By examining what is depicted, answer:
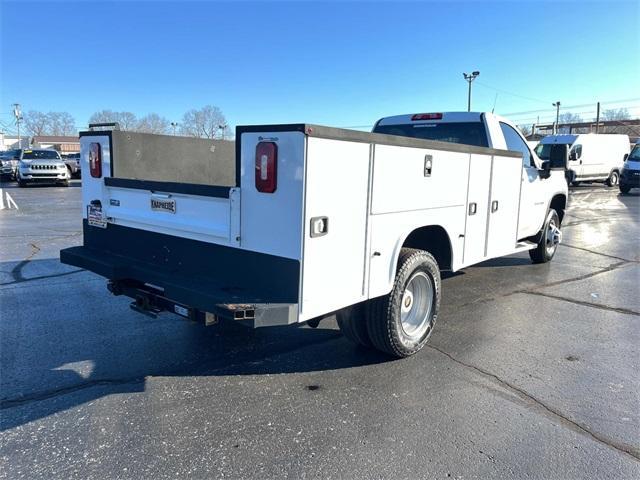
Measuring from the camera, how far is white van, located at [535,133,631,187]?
2568cm

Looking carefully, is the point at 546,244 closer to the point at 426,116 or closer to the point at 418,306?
the point at 426,116

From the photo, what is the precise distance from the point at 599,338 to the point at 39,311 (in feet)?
18.7

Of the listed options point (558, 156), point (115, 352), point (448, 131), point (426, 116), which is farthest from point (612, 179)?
point (115, 352)

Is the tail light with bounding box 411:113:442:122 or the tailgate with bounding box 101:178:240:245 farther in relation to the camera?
the tail light with bounding box 411:113:442:122

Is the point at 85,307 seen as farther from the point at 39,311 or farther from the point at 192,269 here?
the point at 192,269

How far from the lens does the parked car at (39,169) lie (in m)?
24.4

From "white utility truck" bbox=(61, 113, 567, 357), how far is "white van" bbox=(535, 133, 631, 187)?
22622 mm

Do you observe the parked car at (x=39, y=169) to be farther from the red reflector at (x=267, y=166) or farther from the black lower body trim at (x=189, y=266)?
the red reflector at (x=267, y=166)

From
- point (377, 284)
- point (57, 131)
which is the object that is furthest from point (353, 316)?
point (57, 131)

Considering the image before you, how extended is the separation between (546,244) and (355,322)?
5102 mm

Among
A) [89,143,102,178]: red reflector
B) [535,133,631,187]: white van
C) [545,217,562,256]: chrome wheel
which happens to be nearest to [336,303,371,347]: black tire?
[89,143,102,178]: red reflector

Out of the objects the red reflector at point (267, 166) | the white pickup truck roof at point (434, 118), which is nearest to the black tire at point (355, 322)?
the red reflector at point (267, 166)

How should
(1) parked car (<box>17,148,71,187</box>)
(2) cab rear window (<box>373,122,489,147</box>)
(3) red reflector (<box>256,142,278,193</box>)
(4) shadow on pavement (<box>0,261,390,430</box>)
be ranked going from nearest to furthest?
1. (3) red reflector (<box>256,142,278,193</box>)
2. (4) shadow on pavement (<box>0,261,390,430</box>)
3. (2) cab rear window (<box>373,122,489,147</box>)
4. (1) parked car (<box>17,148,71,187</box>)

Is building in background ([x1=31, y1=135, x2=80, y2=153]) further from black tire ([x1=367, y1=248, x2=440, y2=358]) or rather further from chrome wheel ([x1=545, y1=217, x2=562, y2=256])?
black tire ([x1=367, y1=248, x2=440, y2=358])
